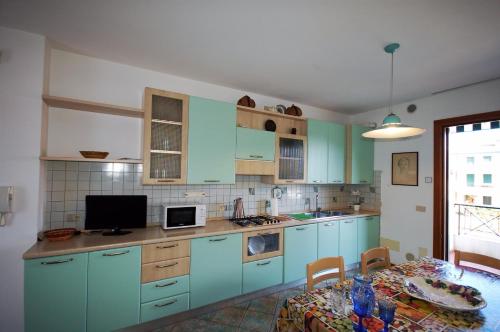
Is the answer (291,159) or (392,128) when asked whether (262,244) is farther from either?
(392,128)

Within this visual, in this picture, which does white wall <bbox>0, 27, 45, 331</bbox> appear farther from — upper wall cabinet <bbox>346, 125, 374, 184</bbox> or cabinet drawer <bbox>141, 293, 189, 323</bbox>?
upper wall cabinet <bbox>346, 125, 374, 184</bbox>

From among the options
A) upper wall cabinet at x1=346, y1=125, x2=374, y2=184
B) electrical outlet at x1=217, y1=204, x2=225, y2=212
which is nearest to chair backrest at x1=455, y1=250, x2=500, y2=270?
upper wall cabinet at x1=346, y1=125, x2=374, y2=184

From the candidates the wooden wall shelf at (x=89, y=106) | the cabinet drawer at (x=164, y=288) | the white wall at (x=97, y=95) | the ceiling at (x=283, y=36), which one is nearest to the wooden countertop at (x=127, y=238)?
the cabinet drawer at (x=164, y=288)

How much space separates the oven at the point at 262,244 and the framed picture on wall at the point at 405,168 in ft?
6.67

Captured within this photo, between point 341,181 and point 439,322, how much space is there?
8.30 feet

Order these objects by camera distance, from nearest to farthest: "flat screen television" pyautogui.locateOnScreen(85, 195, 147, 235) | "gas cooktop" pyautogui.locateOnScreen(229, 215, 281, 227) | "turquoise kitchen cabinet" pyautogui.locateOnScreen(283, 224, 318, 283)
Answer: "flat screen television" pyautogui.locateOnScreen(85, 195, 147, 235), "gas cooktop" pyautogui.locateOnScreen(229, 215, 281, 227), "turquoise kitchen cabinet" pyautogui.locateOnScreen(283, 224, 318, 283)

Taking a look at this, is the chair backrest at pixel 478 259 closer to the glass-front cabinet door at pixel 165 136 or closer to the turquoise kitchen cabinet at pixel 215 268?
the turquoise kitchen cabinet at pixel 215 268

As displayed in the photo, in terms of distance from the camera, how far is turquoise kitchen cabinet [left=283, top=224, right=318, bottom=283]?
2.68 m

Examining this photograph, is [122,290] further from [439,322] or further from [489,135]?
[489,135]

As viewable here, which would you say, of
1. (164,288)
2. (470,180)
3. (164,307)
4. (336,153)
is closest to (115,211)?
(164,288)

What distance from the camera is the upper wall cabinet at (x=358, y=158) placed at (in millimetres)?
3498

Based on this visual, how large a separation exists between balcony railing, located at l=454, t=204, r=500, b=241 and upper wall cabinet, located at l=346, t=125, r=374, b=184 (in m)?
1.57

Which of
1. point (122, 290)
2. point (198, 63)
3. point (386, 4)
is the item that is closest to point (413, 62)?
point (386, 4)

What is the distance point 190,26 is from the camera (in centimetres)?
168
